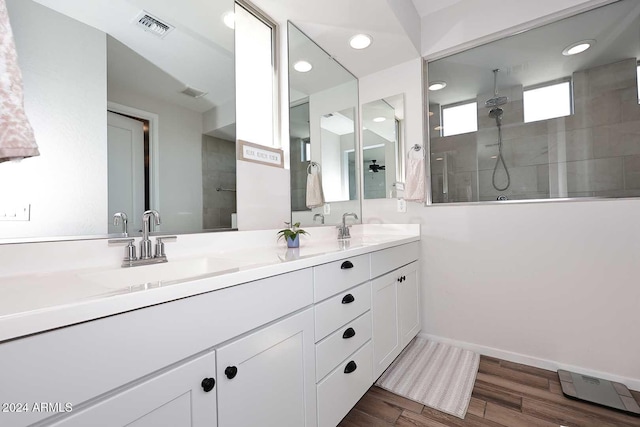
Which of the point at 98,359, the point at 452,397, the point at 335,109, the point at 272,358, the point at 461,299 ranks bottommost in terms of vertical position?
the point at 452,397

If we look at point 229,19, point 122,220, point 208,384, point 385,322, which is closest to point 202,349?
point 208,384

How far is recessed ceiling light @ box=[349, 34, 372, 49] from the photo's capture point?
6.64ft

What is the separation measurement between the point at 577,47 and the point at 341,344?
235cm

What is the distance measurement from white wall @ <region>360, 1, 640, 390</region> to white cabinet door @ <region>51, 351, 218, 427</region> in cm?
193

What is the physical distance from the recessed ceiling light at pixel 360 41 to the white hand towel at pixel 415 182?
3.02 ft

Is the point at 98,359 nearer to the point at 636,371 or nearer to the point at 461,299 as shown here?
the point at 461,299

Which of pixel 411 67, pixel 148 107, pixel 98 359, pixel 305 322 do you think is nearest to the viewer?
pixel 98 359

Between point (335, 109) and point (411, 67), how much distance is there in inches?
28.0

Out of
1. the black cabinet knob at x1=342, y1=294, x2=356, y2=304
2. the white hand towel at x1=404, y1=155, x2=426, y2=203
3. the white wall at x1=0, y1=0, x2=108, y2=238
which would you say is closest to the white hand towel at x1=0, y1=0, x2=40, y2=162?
the white wall at x1=0, y1=0, x2=108, y2=238

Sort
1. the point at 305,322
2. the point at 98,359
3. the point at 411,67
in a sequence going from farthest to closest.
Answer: the point at 411,67 < the point at 305,322 < the point at 98,359

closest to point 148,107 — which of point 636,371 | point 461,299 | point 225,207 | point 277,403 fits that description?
point 225,207

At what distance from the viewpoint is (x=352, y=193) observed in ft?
8.20

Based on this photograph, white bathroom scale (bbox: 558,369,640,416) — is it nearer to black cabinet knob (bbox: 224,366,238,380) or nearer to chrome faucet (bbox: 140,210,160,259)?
black cabinet knob (bbox: 224,366,238,380)

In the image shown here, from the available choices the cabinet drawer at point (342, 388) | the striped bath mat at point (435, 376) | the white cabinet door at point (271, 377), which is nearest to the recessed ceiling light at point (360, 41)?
the white cabinet door at point (271, 377)
